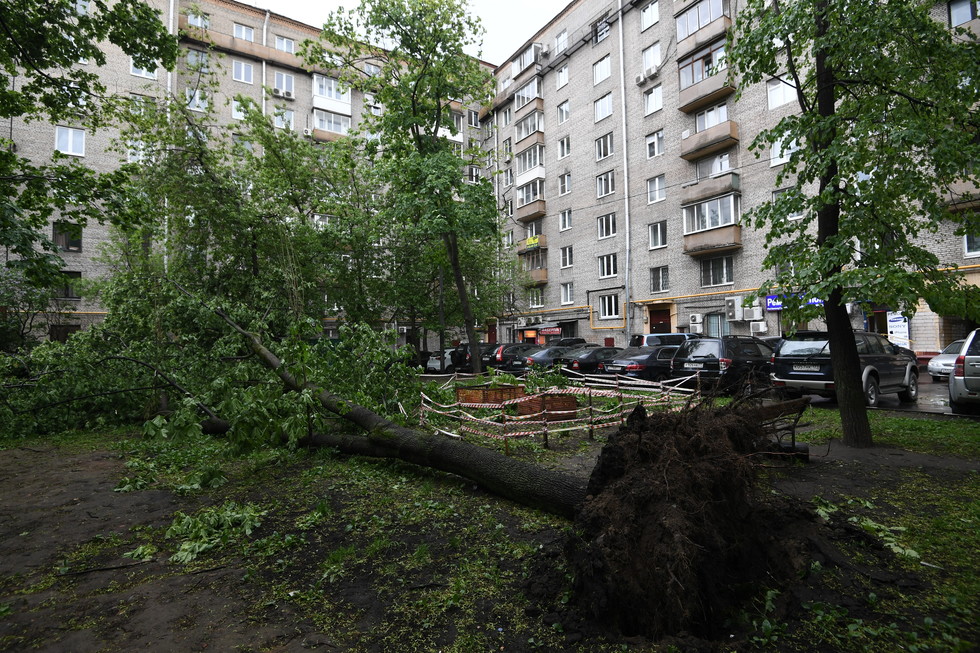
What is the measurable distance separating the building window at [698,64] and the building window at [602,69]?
5.94m

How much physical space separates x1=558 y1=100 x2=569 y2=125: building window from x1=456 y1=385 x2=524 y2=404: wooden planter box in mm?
30552

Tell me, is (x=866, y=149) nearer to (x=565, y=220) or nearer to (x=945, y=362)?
Result: (x=945, y=362)

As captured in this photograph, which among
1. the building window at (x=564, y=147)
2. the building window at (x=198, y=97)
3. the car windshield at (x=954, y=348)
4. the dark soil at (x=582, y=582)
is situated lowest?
the dark soil at (x=582, y=582)

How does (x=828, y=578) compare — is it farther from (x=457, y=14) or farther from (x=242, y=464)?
(x=457, y=14)

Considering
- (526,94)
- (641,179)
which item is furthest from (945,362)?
(526,94)

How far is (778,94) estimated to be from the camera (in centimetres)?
2364

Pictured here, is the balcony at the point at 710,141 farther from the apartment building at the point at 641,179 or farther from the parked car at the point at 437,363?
the parked car at the point at 437,363

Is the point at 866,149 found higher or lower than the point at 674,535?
higher

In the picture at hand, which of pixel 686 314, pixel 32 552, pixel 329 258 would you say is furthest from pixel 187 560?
pixel 686 314

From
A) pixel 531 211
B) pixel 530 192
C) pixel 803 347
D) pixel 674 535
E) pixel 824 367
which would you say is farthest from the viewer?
pixel 530 192

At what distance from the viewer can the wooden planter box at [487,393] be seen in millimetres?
10422

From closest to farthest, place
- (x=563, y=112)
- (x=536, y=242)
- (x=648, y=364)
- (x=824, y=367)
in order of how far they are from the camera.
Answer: (x=824, y=367)
(x=648, y=364)
(x=563, y=112)
(x=536, y=242)

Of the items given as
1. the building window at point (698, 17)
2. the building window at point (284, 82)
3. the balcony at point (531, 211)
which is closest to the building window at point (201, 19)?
the building window at point (284, 82)

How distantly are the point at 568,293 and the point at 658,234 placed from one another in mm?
8600
